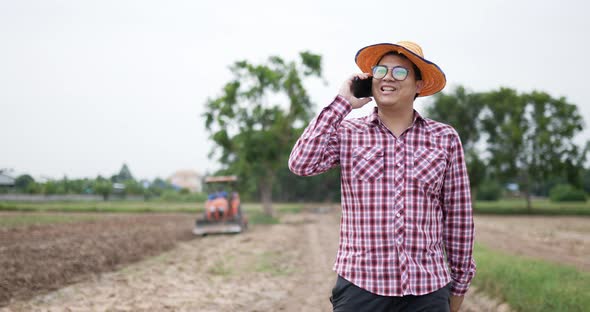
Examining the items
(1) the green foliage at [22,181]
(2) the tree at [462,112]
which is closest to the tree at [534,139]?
(2) the tree at [462,112]

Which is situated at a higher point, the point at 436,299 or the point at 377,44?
the point at 377,44

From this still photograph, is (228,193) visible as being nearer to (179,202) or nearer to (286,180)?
(179,202)

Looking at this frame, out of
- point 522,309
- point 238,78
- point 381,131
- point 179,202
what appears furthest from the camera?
point 179,202

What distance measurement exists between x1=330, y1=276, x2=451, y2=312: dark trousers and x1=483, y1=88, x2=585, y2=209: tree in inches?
1400

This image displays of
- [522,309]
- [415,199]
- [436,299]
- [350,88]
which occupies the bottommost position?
[522,309]

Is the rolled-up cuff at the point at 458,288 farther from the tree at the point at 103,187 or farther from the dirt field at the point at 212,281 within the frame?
the tree at the point at 103,187

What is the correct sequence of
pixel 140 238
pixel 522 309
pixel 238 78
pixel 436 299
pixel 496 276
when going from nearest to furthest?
pixel 436 299 → pixel 522 309 → pixel 496 276 → pixel 140 238 → pixel 238 78

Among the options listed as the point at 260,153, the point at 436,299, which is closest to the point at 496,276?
the point at 436,299

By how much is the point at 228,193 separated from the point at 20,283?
12171 mm

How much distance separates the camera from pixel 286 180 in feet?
192

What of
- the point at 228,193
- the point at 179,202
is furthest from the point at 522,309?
the point at 179,202

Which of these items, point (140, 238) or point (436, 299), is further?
point (140, 238)

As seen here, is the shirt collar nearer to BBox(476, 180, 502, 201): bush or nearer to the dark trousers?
→ the dark trousers

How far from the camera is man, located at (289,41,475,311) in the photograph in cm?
196
